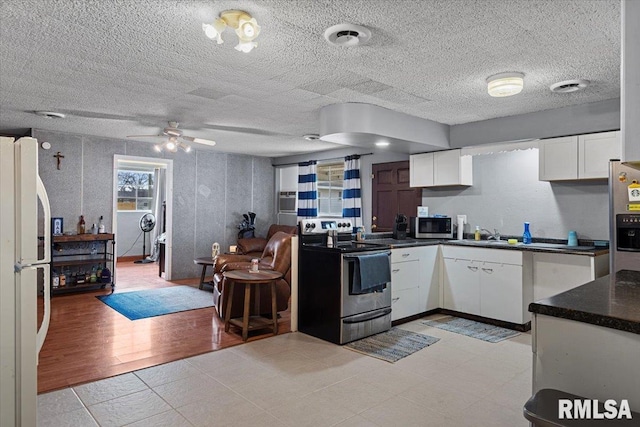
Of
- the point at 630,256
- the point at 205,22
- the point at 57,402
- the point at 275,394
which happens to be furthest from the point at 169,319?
the point at 630,256

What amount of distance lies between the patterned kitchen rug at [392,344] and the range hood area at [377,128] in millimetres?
2088

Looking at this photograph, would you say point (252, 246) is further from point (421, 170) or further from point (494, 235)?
point (494, 235)

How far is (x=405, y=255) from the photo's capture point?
440 centimetres

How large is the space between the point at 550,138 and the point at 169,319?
15.5 ft

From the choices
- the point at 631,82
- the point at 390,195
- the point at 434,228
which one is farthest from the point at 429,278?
the point at 631,82

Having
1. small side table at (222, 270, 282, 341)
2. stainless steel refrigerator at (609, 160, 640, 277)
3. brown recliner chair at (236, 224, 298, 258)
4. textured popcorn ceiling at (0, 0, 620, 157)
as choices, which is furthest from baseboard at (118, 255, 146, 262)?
stainless steel refrigerator at (609, 160, 640, 277)

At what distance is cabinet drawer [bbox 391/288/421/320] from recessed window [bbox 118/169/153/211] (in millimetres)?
7391

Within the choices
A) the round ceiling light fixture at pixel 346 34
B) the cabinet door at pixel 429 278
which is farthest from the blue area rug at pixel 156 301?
the round ceiling light fixture at pixel 346 34

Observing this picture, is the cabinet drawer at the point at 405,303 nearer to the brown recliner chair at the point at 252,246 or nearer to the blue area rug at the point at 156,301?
the blue area rug at the point at 156,301

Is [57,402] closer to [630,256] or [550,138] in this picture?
[630,256]

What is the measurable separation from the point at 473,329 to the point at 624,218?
1750mm

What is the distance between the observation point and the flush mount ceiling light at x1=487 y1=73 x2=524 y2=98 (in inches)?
124

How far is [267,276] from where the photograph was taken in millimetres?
4004

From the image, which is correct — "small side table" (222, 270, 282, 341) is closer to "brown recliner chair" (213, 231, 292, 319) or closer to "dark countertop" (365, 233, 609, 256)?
"brown recliner chair" (213, 231, 292, 319)
